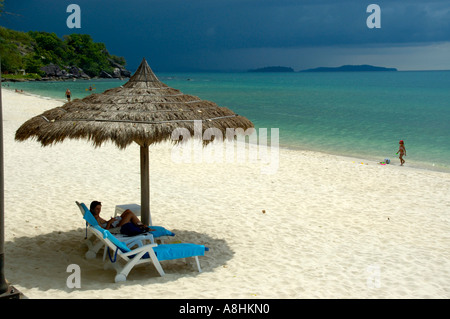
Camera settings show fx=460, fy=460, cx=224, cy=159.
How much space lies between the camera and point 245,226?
7211 millimetres

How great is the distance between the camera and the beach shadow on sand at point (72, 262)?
4938 mm

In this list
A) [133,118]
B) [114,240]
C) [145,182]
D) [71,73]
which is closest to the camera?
[114,240]

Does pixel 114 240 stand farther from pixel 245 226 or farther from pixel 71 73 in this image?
pixel 71 73

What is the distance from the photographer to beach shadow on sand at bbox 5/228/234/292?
16.2 ft

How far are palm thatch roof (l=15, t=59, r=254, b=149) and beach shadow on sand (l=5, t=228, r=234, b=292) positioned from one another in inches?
57.2

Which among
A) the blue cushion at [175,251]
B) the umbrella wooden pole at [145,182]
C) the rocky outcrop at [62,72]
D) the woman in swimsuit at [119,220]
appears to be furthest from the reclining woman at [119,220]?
the rocky outcrop at [62,72]

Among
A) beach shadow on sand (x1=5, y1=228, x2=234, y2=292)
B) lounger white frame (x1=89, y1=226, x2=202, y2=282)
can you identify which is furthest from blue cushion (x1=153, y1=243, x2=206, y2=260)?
beach shadow on sand (x1=5, y1=228, x2=234, y2=292)

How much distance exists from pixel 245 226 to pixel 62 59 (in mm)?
136335

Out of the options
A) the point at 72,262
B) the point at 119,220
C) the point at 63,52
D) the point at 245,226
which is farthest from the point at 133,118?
the point at 63,52

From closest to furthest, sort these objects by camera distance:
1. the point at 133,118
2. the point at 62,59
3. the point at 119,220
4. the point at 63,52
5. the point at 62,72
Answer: the point at 133,118 < the point at 119,220 < the point at 62,72 < the point at 63,52 < the point at 62,59

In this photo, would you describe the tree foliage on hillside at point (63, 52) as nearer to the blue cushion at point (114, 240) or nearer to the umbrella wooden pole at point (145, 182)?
the umbrella wooden pole at point (145, 182)

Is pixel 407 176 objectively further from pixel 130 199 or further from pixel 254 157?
pixel 130 199

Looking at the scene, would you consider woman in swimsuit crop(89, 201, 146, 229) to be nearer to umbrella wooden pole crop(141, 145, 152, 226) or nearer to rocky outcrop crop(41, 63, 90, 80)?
umbrella wooden pole crop(141, 145, 152, 226)
